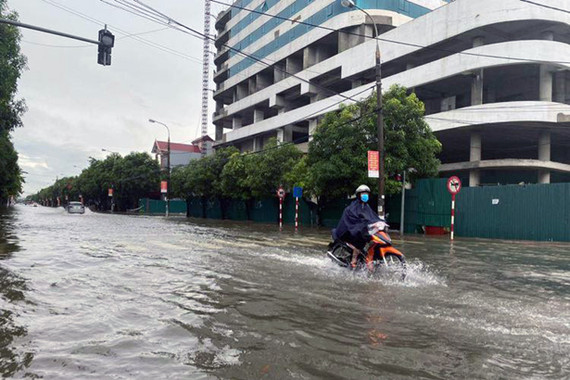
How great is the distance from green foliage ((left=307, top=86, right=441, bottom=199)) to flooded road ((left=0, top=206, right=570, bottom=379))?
1250 centimetres

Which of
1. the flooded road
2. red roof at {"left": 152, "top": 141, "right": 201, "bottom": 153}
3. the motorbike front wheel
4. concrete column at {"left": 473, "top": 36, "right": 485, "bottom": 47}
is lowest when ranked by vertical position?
the flooded road

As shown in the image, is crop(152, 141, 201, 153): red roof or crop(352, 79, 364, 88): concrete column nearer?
crop(352, 79, 364, 88): concrete column

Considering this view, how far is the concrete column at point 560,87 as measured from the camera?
92.9 feet

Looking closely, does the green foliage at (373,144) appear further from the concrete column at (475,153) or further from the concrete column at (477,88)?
the concrete column at (477,88)

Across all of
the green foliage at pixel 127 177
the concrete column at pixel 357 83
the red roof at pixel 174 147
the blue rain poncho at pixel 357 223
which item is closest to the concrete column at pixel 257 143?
the green foliage at pixel 127 177

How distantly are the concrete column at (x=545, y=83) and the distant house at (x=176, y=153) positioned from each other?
2192 inches

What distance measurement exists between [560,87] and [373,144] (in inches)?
617

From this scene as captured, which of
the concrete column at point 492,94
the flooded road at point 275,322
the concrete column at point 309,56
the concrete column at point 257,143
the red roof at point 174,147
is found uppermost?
the concrete column at point 309,56

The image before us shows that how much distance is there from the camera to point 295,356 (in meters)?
3.66

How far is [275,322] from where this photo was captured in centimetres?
470

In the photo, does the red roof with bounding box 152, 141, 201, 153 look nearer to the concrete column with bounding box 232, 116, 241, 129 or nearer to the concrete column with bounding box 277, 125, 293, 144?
the concrete column with bounding box 232, 116, 241, 129

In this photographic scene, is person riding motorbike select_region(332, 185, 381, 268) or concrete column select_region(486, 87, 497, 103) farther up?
concrete column select_region(486, 87, 497, 103)

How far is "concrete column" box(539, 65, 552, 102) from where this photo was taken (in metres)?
26.1

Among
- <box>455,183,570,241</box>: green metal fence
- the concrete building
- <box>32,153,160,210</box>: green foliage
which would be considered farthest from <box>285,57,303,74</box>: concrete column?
<box>455,183,570,241</box>: green metal fence
